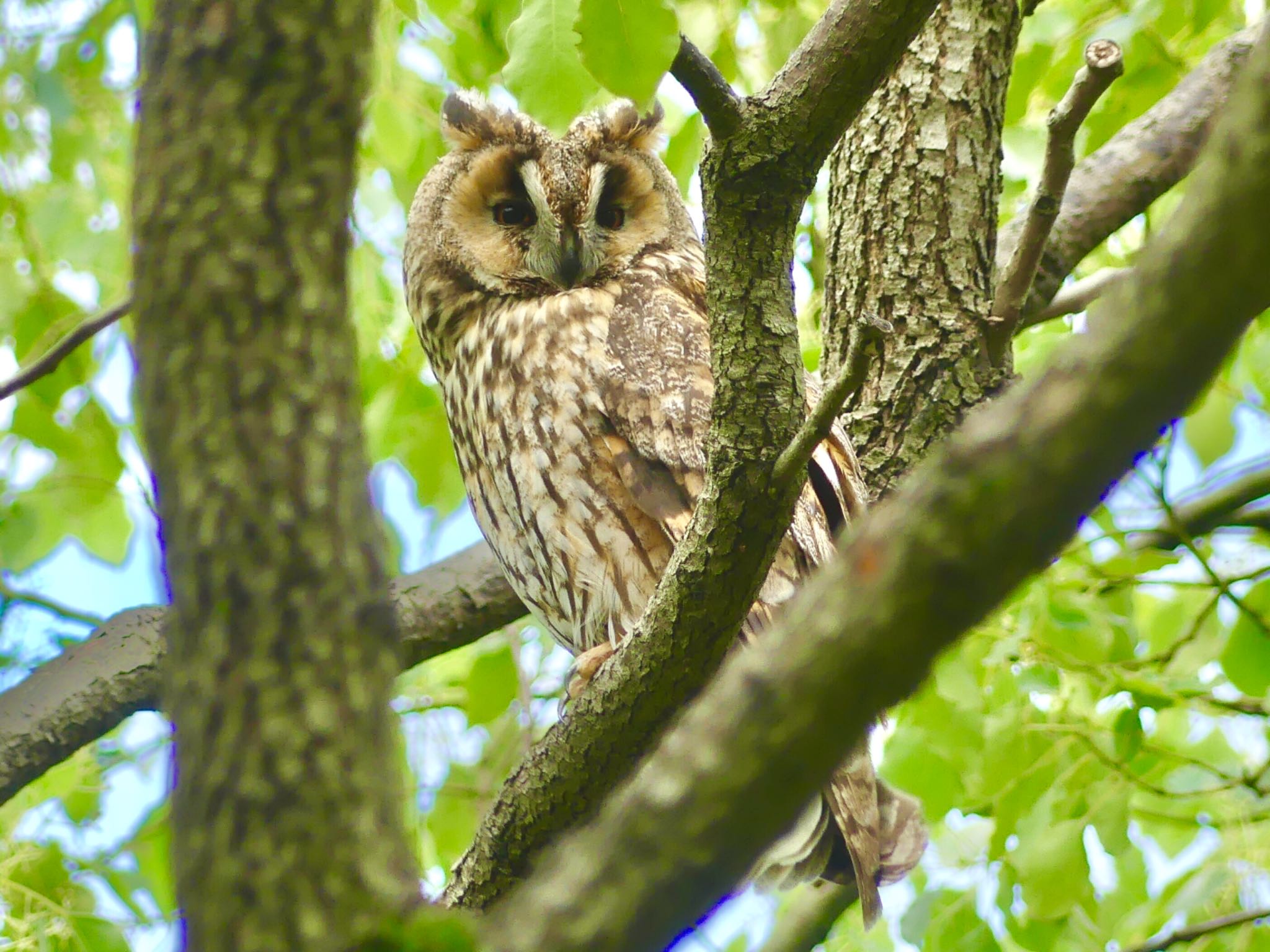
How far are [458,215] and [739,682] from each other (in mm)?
2330

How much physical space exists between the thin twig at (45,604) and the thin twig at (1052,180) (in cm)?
190

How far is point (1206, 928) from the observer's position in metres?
2.29

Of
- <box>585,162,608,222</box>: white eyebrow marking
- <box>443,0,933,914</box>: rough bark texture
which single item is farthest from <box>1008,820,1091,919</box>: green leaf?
<box>585,162,608,222</box>: white eyebrow marking

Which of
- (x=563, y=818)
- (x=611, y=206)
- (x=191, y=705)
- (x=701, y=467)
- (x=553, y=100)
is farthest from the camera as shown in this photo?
(x=611, y=206)

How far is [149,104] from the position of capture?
2.90ft

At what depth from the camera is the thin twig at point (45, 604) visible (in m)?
2.70

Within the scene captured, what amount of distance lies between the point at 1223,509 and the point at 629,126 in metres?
1.60

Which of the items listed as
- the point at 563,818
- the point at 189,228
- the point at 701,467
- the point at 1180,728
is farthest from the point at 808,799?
the point at 1180,728

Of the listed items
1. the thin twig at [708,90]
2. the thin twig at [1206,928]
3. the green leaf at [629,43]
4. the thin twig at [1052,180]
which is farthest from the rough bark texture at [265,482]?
the thin twig at [1206,928]

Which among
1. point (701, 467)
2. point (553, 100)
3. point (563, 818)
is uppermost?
point (553, 100)

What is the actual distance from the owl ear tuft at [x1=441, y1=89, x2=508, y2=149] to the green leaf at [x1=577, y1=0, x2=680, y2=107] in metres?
1.50

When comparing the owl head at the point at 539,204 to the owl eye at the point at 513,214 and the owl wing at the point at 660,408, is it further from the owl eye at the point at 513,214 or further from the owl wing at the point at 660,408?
the owl wing at the point at 660,408

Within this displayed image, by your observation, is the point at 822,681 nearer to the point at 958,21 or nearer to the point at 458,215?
the point at 958,21

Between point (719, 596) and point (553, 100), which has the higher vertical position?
point (553, 100)
